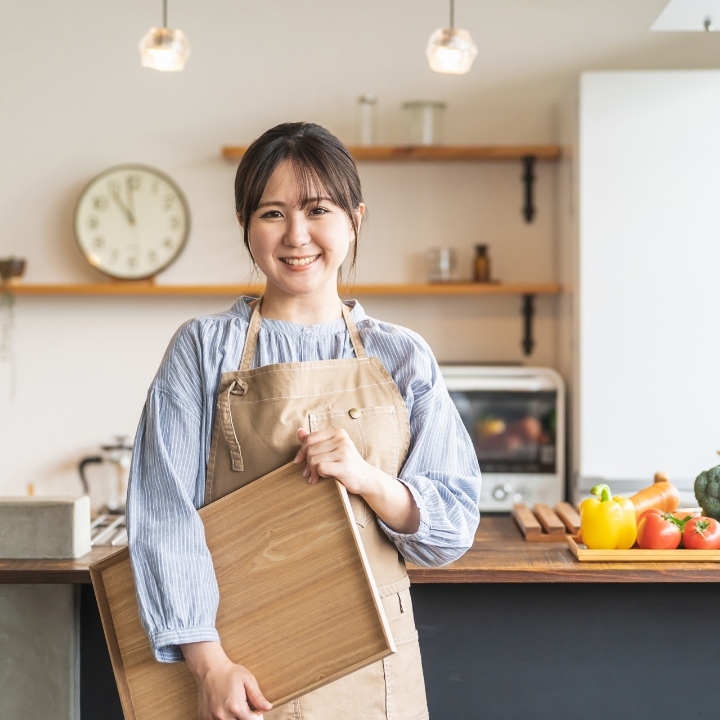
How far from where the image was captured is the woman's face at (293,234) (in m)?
1.19

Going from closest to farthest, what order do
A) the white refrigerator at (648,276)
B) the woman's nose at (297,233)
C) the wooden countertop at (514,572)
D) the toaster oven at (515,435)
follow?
the woman's nose at (297,233) < the wooden countertop at (514,572) < the white refrigerator at (648,276) < the toaster oven at (515,435)

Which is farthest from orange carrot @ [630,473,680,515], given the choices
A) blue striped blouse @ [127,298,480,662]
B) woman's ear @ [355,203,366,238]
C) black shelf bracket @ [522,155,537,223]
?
black shelf bracket @ [522,155,537,223]

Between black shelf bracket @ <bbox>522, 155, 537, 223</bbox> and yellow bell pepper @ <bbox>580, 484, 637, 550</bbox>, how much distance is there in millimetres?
1807

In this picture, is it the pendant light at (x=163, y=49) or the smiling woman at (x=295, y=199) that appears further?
the pendant light at (x=163, y=49)

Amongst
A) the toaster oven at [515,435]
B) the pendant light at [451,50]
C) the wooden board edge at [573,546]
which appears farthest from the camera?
the toaster oven at [515,435]

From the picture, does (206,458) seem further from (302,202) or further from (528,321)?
(528,321)

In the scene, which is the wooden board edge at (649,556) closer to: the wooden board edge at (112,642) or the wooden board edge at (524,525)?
the wooden board edge at (524,525)

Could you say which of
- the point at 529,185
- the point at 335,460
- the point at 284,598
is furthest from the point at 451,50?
the point at 284,598

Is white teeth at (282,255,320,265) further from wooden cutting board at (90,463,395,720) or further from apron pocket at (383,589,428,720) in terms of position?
apron pocket at (383,589,428,720)

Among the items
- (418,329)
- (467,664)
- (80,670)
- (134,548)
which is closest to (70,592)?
(80,670)

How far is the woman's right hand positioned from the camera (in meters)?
1.07

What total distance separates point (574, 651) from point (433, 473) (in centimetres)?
75

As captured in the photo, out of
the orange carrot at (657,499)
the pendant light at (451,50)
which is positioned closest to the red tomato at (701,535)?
the orange carrot at (657,499)

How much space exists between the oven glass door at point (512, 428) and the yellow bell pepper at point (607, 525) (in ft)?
4.11
